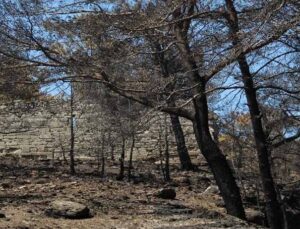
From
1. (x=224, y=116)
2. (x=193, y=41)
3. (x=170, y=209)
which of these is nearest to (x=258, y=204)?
(x=224, y=116)

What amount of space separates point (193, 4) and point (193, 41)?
1.49 m

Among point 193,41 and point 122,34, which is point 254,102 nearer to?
point 193,41

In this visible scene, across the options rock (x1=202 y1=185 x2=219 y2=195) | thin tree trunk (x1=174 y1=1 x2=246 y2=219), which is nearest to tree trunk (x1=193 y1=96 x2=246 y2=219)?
thin tree trunk (x1=174 y1=1 x2=246 y2=219)

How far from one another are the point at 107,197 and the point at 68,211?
264 centimetres

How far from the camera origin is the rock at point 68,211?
33.7ft

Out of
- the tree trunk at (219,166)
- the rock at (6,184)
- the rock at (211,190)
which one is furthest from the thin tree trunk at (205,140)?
the rock at (6,184)

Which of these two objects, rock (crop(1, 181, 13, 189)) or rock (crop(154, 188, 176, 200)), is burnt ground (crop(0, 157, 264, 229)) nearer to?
rock (crop(1, 181, 13, 189))

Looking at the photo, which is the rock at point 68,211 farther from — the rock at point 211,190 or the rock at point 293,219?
the rock at point 293,219

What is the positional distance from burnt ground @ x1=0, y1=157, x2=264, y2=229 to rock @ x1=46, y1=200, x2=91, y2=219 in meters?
0.14

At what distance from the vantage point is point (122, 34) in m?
10.7

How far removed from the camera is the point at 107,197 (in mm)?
12922

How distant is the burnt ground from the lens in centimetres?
1012

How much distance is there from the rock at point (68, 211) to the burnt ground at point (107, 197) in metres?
0.14

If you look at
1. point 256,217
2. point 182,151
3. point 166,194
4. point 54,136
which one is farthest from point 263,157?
point 54,136
